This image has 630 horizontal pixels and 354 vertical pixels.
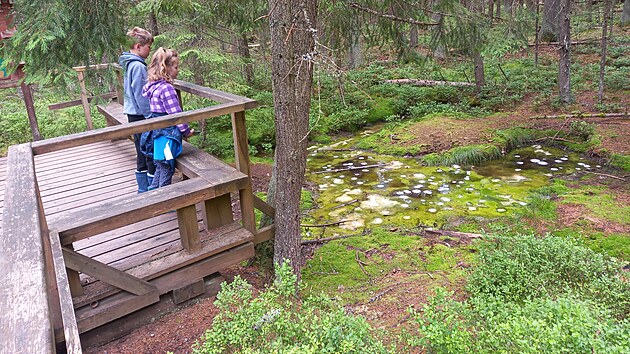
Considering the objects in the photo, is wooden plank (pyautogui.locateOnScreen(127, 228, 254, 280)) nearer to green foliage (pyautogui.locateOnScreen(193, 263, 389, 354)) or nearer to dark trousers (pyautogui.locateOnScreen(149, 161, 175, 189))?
dark trousers (pyautogui.locateOnScreen(149, 161, 175, 189))

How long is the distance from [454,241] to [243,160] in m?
3.13

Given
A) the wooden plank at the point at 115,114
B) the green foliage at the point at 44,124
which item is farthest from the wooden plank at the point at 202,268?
the green foliage at the point at 44,124

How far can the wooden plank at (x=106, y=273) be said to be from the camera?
3.48 meters

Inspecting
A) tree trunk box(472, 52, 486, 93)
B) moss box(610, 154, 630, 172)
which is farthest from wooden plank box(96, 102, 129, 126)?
tree trunk box(472, 52, 486, 93)

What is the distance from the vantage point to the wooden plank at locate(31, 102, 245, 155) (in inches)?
135

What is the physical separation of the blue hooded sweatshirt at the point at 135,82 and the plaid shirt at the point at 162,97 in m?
0.26

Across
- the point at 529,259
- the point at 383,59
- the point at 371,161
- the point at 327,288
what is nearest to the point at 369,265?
the point at 327,288

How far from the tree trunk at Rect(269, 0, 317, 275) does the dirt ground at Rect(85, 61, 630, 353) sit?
0.92m

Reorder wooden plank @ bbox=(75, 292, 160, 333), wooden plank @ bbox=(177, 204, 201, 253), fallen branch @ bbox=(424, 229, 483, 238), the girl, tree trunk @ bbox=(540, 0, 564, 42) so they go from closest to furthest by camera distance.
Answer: wooden plank @ bbox=(75, 292, 160, 333), wooden plank @ bbox=(177, 204, 201, 253), the girl, fallen branch @ bbox=(424, 229, 483, 238), tree trunk @ bbox=(540, 0, 564, 42)

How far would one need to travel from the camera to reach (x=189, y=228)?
4.12 m

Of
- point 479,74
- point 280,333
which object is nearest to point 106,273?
point 280,333

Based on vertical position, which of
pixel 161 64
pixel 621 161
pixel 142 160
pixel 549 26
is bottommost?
pixel 621 161

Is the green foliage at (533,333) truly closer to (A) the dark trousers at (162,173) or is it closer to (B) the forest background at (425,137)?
(B) the forest background at (425,137)

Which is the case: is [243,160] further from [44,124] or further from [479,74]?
[479,74]
